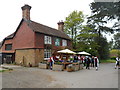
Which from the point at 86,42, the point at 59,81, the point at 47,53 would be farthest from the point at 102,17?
the point at 59,81

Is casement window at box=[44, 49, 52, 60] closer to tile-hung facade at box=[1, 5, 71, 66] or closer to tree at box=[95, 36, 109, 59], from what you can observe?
tile-hung facade at box=[1, 5, 71, 66]

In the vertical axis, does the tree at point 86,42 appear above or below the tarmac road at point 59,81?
above

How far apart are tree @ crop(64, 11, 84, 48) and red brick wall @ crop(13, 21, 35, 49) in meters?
13.3

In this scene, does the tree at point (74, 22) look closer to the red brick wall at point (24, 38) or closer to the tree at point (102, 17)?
the tree at point (102, 17)

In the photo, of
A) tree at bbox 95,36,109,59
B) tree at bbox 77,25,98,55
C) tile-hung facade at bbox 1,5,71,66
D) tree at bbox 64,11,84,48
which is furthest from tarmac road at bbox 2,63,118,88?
tree at bbox 95,36,109,59

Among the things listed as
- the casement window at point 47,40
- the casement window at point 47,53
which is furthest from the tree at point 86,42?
the casement window at point 47,53

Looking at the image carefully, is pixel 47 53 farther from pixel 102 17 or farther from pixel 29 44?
pixel 102 17

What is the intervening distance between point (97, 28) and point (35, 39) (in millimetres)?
21470

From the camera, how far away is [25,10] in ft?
67.4

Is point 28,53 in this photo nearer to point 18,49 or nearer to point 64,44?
point 18,49

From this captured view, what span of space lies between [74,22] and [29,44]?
49.5ft

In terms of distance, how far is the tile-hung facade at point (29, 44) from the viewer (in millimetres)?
18000

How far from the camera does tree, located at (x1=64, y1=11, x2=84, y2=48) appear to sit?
28.4 meters

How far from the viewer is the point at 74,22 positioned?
28422 mm
